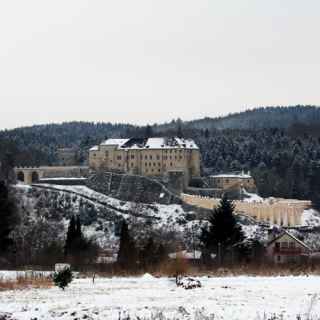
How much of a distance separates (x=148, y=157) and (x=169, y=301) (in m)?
85.0

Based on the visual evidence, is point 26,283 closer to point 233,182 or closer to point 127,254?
point 127,254

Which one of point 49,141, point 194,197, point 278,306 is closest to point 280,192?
point 194,197

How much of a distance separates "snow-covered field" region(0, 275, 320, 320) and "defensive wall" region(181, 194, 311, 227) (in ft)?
218

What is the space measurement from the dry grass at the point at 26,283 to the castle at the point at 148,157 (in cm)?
7688

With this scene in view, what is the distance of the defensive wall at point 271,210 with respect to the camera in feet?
277

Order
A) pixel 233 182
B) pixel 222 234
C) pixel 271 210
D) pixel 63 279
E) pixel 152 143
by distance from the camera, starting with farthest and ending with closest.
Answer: pixel 152 143
pixel 233 182
pixel 271 210
pixel 222 234
pixel 63 279

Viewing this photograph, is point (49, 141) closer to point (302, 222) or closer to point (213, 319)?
point (302, 222)

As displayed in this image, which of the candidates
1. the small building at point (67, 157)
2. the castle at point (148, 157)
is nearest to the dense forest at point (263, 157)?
the small building at point (67, 157)

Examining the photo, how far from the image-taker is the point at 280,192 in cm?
11325

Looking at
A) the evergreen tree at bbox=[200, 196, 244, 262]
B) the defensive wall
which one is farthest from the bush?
the defensive wall

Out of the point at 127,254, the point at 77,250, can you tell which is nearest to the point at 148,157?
the point at 77,250

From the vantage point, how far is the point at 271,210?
279 feet

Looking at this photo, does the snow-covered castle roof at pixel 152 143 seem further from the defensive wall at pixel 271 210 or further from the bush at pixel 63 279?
the bush at pixel 63 279

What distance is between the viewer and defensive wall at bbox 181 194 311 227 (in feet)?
277
